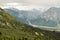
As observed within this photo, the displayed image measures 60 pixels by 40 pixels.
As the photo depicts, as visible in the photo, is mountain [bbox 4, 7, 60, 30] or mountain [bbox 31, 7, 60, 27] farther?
mountain [bbox 31, 7, 60, 27]

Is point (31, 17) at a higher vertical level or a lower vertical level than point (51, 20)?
higher

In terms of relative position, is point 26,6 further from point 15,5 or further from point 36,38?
point 36,38

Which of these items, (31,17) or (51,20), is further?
(51,20)

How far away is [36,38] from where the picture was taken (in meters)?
25.9

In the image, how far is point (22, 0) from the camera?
2161cm

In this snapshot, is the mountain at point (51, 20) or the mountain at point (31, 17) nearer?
the mountain at point (31, 17)

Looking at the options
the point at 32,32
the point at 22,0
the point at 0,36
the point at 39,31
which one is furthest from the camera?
the point at 0,36

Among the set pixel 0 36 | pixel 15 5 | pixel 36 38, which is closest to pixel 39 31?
pixel 36 38

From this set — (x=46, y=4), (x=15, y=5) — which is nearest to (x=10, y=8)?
(x=15, y=5)

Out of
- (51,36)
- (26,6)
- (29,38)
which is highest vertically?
(26,6)

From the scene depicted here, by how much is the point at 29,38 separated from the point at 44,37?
636 centimetres

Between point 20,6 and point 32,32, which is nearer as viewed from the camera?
point 20,6

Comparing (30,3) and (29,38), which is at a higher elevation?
(30,3)

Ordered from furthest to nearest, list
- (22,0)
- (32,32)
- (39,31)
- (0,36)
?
(0,36) < (32,32) < (39,31) < (22,0)
